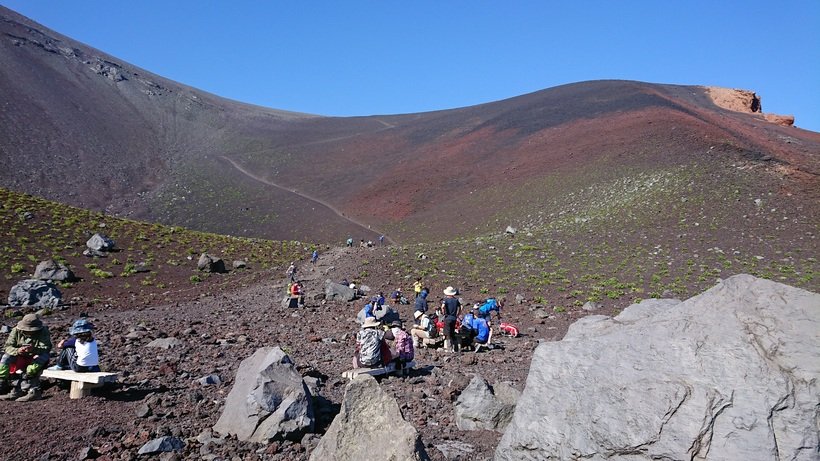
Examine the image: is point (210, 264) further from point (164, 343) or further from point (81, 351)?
point (81, 351)

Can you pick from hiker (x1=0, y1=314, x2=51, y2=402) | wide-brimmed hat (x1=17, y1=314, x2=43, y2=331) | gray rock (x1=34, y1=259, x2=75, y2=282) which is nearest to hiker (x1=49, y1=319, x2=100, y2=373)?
hiker (x1=0, y1=314, x2=51, y2=402)

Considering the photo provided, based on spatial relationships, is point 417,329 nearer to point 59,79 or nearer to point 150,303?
point 150,303

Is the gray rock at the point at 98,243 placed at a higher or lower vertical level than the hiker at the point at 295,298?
higher

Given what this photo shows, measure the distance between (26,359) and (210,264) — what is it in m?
18.0

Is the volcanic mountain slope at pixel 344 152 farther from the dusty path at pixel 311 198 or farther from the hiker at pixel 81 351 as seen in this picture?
the hiker at pixel 81 351

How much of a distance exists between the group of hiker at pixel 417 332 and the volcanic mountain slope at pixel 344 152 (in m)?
23.4

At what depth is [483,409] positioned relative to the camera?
24.5ft

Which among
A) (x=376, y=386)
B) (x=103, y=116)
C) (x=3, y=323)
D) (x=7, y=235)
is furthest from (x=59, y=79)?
(x=376, y=386)

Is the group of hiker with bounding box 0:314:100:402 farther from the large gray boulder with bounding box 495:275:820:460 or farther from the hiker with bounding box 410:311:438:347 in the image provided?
the hiker with bounding box 410:311:438:347

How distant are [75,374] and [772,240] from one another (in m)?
27.4

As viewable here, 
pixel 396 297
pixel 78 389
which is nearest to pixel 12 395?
pixel 78 389

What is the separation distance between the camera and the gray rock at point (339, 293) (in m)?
19.9

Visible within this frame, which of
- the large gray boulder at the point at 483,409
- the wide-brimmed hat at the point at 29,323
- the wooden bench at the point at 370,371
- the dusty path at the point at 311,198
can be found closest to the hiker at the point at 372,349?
the wooden bench at the point at 370,371

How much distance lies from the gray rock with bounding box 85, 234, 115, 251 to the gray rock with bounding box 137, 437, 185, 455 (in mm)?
22469
